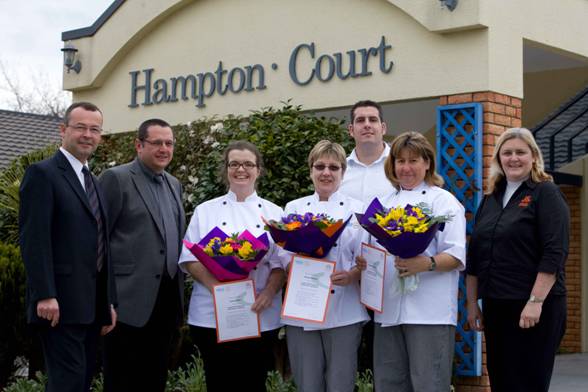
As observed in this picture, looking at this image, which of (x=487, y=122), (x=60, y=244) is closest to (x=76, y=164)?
(x=60, y=244)

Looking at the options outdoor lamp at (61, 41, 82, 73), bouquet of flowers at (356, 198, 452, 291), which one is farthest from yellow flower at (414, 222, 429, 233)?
outdoor lamp at (61, 41, 82, 73)

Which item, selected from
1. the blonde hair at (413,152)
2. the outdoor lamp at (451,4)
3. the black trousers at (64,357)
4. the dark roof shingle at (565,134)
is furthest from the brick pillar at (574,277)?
the black trousers at (64,357)

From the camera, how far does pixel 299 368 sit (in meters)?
5.82

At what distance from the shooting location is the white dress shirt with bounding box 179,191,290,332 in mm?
6016

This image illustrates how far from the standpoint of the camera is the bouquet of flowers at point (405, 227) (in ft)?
17.5

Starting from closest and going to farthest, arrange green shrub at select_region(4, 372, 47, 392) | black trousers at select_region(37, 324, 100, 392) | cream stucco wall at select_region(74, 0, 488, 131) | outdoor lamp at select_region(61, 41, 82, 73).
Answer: black trousers at select_region(37, 324, 100, 392) < green shrub at select_region(4, 372, 47, 392) < cream stucco wall at select_region(74, 0, 488, 131) < outdoor lamp at select_region(61, 41, 82, 73)

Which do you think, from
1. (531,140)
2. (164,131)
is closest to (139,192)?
(164,131)

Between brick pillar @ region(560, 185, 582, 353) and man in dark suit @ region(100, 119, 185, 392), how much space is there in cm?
817

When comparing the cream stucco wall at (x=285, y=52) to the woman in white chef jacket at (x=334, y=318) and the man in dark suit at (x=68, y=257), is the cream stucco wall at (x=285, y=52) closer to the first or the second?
the woman in white chef jacket at (x=334, y=318)

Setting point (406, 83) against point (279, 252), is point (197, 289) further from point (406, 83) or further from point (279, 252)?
point (406, 83)

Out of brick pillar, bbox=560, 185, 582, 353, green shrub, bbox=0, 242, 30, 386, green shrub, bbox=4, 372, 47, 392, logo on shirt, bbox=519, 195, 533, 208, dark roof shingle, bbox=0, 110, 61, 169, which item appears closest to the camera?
logo on shirt, bbox=519, 195, 533, 208

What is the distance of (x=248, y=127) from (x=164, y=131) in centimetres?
343

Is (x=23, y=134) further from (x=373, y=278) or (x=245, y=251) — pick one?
(x=373, y=278)

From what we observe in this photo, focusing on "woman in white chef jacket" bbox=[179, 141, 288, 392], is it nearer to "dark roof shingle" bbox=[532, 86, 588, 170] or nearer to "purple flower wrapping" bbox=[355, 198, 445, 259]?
"purple flower wrapping" bbox=[355, 198, 445, 259]
